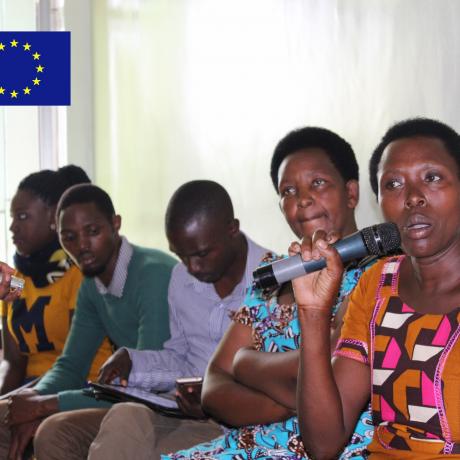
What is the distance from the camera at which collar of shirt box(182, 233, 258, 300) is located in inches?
123

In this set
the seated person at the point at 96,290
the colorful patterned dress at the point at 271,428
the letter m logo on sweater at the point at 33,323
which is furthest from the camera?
the letter m logo on sweater at the point at 33,323

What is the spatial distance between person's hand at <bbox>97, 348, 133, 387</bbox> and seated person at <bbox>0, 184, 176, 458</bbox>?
1.03 ft

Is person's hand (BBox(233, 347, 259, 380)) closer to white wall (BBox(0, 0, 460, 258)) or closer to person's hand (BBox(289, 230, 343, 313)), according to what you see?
person's hand (BBox(289, 230, 343, 313))

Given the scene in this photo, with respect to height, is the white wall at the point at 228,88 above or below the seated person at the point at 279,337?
above

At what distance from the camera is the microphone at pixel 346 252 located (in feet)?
5.54

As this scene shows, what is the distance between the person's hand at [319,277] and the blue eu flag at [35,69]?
5.01 metres

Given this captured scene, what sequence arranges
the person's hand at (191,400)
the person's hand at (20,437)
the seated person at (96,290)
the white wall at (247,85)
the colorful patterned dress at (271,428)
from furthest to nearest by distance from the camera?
1. the seated person at (96,290)
2. the person's hand at (20,437)
3. the white wall at (247,85)
4. the person's hand at (191,400)
5. the colorful patterned dress at (271,428)

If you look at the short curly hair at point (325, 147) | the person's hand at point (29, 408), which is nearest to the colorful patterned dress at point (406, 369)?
the short curly hair at point (325, 147)

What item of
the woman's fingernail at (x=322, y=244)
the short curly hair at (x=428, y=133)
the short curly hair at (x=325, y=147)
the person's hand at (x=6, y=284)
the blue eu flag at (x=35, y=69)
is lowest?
the person's hand at (x=6, y=284)

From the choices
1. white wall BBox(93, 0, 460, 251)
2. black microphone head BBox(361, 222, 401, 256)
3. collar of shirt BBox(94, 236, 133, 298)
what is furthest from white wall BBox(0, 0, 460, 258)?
black microphone head BBox(361, 222, 401, 256)

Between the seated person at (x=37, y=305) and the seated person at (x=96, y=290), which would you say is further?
the seated person at (x=37, y=305)

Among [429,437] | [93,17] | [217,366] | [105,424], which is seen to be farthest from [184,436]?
[93,17]


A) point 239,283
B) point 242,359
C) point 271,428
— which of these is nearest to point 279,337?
point 242,359

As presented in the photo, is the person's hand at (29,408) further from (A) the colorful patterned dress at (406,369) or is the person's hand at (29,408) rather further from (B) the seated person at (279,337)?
(A) the colorful patterned dress at (406,369)
